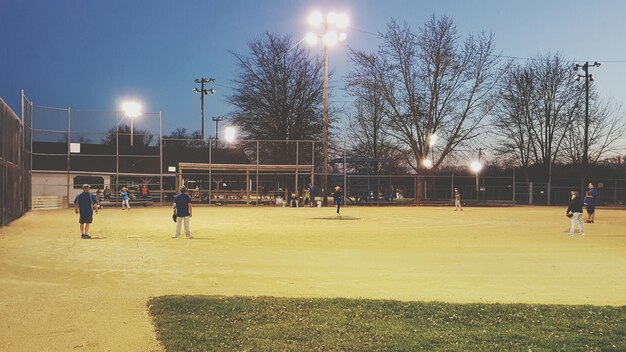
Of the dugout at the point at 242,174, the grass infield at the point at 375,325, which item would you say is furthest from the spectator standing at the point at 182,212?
the dugout at the point at 242,174

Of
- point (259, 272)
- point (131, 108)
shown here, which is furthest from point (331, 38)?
point (259, 272)

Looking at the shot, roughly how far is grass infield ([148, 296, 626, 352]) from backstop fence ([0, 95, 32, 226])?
16.6 m

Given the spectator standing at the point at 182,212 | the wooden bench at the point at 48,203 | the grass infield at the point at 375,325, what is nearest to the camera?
the grass infield at the point at 375,325

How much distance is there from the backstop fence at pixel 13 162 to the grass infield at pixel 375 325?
16.6 m

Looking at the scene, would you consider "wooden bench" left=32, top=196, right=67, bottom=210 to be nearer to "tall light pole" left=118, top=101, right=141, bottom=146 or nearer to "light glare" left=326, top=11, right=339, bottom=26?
"tall light pole" left=118, top=101, right=141, bottom=146

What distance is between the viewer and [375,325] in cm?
659

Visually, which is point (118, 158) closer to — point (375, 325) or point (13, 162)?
point (13, 162)

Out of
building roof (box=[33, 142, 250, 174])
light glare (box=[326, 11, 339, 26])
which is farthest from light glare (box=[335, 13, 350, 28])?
building roof (box=[33, 142, 250, 174])

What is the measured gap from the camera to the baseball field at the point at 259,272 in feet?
22.9

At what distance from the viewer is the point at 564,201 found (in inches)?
1989

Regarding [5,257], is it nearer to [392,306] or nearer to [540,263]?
[392,306]

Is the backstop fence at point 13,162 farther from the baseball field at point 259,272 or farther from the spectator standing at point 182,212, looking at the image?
the spectator standing at point 182,212

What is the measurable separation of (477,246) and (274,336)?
1056cm

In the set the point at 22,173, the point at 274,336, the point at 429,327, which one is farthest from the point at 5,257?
the point at 22,173
